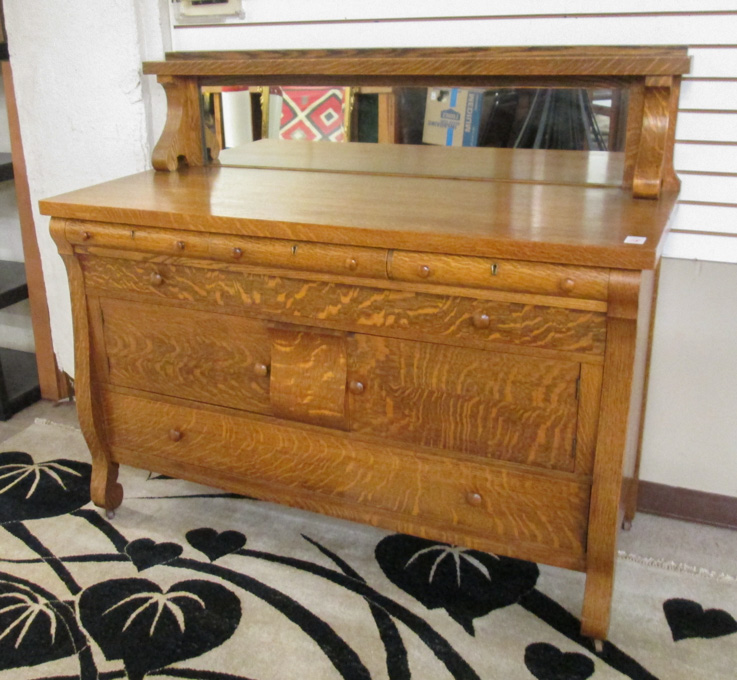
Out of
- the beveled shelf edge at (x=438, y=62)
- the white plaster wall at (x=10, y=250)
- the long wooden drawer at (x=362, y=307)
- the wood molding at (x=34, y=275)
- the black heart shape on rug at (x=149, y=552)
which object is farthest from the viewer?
the white plaster wall at (x=10, y=250)

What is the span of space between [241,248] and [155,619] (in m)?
0.95

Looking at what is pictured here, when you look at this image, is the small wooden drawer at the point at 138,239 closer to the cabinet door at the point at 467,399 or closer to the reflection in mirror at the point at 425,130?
the cabinet door at the point at 467,399

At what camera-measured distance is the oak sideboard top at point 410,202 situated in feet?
5.04

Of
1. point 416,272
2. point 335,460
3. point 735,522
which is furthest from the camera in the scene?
point 735,522

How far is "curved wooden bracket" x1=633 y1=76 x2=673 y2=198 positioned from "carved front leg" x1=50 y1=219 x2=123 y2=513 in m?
1.45

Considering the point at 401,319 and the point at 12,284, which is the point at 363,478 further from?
the point at 12,284

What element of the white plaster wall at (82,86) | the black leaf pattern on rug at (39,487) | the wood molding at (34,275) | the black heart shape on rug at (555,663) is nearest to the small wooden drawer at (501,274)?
the black heart shape on rug at (555,663)

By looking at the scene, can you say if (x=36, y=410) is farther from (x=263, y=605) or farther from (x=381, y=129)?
(x=381, y=129)

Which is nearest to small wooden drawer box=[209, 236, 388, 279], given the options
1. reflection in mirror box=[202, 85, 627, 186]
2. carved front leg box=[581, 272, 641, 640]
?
carved front leg box=[581, 272, 641, 640]

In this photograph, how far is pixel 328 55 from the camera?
2141 mm

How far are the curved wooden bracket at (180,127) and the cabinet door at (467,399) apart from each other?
943mm

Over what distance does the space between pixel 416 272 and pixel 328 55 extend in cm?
88

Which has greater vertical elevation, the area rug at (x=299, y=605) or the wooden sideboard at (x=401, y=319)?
the wooden sideboard at (x=401, y=319)

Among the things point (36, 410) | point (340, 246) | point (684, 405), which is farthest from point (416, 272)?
point (36, 410)
